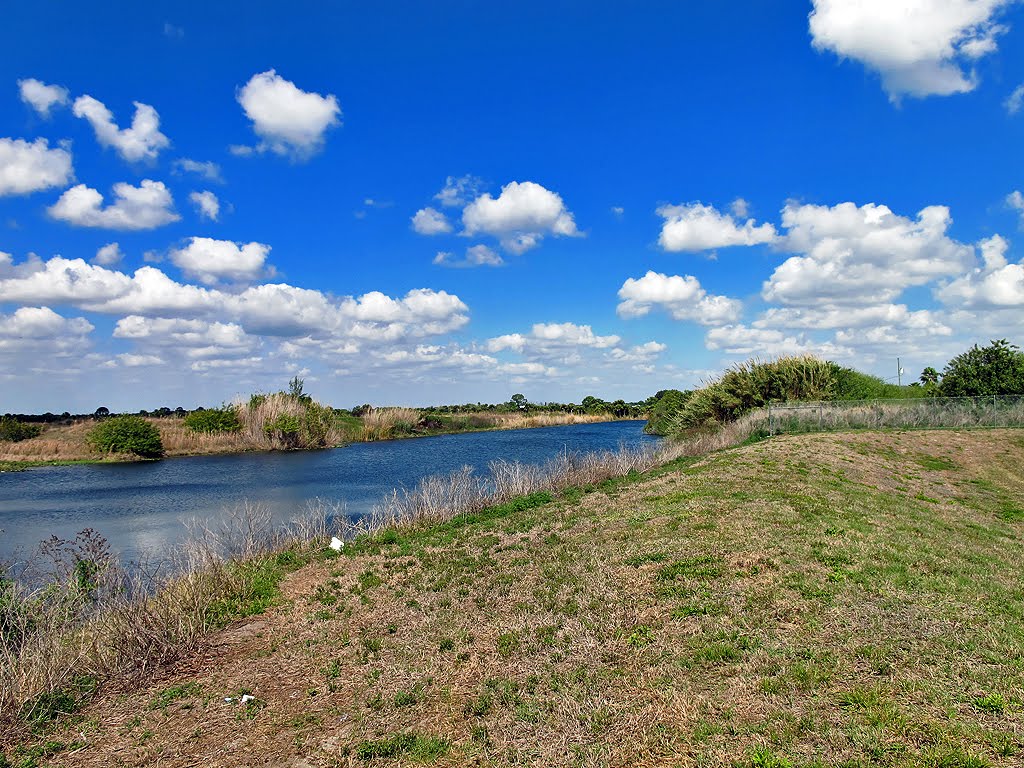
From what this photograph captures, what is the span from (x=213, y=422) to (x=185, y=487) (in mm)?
20567

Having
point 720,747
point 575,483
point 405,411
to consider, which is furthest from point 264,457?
A: point 720,747

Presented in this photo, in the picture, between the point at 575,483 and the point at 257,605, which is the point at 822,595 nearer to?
the point at 257,605

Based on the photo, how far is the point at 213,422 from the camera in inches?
1880

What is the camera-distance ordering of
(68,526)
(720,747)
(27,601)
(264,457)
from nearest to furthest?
(720,747) < (27,601) < (68,526) < (264,457)

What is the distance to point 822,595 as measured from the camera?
295 inches

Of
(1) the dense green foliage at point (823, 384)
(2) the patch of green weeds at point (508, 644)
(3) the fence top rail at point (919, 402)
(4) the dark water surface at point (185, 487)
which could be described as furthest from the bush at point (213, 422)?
(2) the patch of green weeds at point (508, 644)

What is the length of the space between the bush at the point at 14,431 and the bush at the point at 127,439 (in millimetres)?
6555

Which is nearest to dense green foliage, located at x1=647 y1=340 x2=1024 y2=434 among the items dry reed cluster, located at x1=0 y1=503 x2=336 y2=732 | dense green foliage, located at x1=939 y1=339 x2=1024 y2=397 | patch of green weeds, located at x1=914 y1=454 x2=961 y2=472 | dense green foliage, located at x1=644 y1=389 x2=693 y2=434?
dense green foliage, located at x1=939 y1=339 x2=1024 y2=397

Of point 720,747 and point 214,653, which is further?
point 214,653

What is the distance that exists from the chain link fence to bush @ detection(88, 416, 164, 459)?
38285 mm

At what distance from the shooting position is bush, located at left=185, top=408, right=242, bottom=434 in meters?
47.3

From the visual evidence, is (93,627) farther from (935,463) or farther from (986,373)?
(986,373)

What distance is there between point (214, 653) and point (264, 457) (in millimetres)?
37445

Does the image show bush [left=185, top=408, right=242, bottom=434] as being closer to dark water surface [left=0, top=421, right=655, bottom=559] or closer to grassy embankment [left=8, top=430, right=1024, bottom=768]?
dark water surface [left=0, top=421, right=655, bottom=559]
